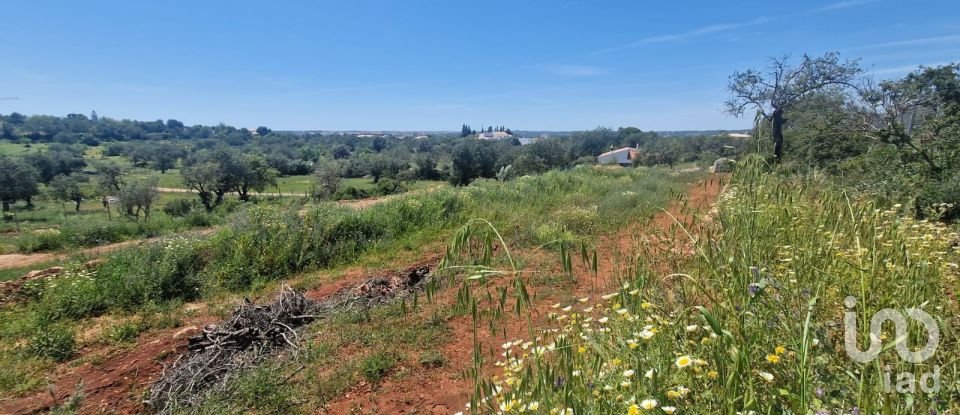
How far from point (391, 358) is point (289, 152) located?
85205mm

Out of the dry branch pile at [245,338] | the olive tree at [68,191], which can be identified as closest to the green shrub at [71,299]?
the dry branch pile at [245,338]

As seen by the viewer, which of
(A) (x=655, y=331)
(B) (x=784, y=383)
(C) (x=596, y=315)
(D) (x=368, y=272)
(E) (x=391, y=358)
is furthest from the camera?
(D) (x=368, y=272)

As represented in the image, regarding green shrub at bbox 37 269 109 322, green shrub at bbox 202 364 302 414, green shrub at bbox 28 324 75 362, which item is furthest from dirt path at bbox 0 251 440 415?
green shrub at bbox 37 269 109 322

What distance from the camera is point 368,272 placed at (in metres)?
5.92

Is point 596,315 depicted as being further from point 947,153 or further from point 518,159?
point 518,159

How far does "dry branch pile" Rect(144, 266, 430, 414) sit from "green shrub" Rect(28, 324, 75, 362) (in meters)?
1.31

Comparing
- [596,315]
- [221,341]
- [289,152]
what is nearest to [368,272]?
[221,341]

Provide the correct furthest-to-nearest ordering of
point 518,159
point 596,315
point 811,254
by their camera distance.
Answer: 1. point 518,159
2. point 596,315
3. point 811,254

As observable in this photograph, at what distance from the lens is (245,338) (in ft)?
12.3

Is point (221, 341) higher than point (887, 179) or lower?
lower

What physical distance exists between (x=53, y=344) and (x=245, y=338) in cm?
199

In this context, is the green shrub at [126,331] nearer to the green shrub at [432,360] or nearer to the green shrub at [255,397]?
the green shrub at [255,397]

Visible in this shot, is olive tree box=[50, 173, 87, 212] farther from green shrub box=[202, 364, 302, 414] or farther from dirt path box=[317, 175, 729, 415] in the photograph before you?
dirt path box=[317, 175, 729, 415]

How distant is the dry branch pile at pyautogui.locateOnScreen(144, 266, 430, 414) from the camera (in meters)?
3.01
